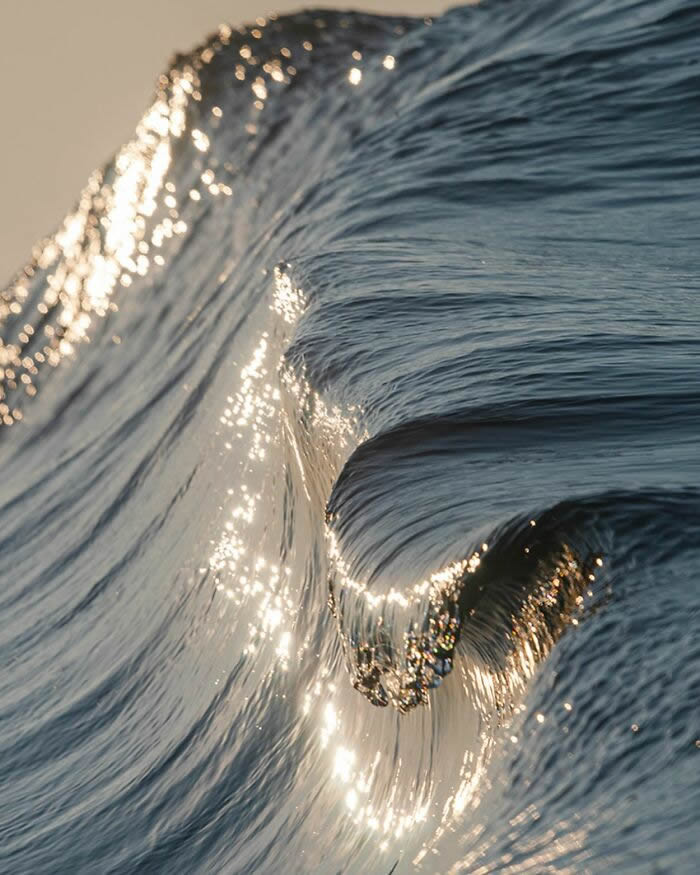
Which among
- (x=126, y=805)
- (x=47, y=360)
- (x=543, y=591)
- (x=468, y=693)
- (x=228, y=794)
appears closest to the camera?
(x=543, y=591)

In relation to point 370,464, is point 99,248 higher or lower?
higher

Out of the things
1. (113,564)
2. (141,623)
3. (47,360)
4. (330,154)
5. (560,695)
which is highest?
(330,154)

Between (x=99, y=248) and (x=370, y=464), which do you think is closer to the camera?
(x=370, y=464)

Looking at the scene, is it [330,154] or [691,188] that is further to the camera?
[330,154]

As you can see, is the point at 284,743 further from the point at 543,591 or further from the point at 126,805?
the point at 543,591

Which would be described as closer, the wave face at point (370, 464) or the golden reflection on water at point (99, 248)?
the wave face at point (370, 464)

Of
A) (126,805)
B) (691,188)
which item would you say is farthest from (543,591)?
(691,188)

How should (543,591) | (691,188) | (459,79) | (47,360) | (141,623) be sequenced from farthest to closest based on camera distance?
1. (47,360)
2. (459,79)
3. (691,188)
4. (141,623)
5. (543,591)

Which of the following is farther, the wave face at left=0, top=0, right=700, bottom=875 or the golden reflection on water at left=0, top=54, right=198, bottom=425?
the golden reflection on water at left=0, top=54, right=198, bottom=425
